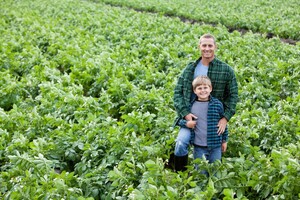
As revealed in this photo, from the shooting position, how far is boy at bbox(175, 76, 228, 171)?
14.6ft

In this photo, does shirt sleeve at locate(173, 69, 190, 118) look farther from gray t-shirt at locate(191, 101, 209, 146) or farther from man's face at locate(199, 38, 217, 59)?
man's face at locate(199, 38, 217, 59)

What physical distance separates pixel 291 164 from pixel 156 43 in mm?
7745

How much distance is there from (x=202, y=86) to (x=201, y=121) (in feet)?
1.26

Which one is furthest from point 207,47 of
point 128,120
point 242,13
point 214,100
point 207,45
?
point 242,13

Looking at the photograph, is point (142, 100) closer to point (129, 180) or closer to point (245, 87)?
point (245, 87)

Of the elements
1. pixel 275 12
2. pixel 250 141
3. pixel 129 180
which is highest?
pixel 275 12

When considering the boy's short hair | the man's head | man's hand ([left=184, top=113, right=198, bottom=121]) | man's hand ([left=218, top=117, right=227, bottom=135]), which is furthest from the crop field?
the man's head

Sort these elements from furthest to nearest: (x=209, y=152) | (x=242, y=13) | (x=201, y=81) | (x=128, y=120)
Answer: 1. (x=242, y=13)
2. (x=128, y=120)
3. (x=209, y=152)
4. (x=201, y=81)

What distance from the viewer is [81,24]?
14992mm

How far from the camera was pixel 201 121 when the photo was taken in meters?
4.51

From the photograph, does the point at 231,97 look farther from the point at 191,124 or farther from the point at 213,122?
the point at 191,124

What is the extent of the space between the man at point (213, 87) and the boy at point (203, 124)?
1 cm

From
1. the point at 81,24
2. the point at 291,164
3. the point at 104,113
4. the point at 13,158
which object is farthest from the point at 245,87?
the point at 81,24

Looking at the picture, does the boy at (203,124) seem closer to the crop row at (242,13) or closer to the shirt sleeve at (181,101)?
the shirt sleeve at (181,101)
